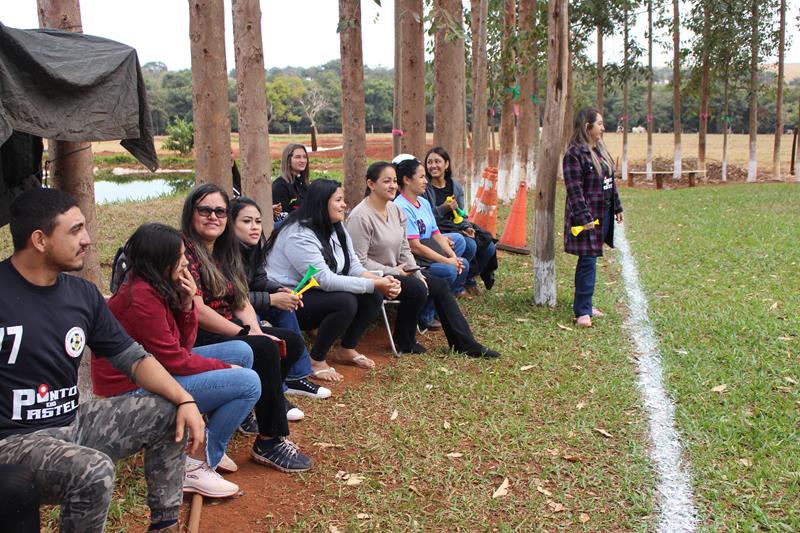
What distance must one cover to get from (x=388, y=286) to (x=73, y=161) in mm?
2410

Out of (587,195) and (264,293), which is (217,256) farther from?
(587,195)

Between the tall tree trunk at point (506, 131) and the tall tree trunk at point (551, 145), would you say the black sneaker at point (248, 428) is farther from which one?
the tall tree trunk at point (506, 131)

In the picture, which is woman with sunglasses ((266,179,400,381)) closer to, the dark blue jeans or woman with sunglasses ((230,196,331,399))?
woman with sunglasses ((230,196,331,399))

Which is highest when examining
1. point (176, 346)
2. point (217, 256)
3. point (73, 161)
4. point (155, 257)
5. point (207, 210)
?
point (73, 161)

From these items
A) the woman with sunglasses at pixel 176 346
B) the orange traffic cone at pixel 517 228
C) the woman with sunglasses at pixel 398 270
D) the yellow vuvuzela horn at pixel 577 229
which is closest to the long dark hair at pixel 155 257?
the woman with sunglasses at pixel 176 346

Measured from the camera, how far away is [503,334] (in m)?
6.86

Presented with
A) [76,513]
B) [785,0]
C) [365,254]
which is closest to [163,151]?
[785,0]

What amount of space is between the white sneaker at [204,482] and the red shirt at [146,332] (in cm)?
51

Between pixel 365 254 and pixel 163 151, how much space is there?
46168 millimetres

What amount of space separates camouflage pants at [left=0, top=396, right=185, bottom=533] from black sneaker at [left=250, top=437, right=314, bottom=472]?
2.91 ft

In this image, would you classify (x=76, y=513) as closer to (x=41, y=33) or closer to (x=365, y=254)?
(x=41, y=33)

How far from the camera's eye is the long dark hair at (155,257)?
3441 mm

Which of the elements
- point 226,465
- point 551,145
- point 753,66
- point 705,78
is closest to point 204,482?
point 226,465

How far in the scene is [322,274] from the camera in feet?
18.2
